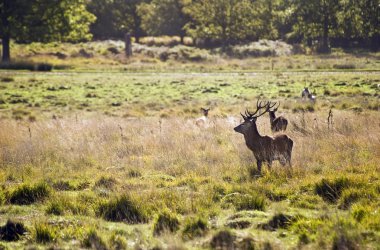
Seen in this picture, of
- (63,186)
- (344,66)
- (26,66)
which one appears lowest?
(63,186)

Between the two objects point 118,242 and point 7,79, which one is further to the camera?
point 7,79

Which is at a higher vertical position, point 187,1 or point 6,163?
point 187,1

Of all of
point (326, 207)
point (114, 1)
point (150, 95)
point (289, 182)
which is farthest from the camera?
point (114, 1)

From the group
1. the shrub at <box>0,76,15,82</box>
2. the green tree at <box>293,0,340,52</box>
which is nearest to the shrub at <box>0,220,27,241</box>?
the shrub at <box>0,76,15,82</box>

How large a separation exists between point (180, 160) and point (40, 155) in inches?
143

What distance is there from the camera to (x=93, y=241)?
25.6 feet

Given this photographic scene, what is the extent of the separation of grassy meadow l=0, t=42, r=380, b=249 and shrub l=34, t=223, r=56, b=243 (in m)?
0.02

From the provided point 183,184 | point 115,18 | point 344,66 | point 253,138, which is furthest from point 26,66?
point 115,18

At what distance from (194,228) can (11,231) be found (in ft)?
9.28

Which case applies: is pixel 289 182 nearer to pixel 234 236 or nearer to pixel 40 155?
pixel 234 236

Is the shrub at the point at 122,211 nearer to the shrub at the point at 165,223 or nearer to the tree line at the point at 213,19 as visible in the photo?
the shrub at the point at 165,223

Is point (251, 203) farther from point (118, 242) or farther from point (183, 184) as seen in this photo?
point (118, 242)

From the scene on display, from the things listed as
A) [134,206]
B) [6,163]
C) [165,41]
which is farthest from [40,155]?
[165,41]

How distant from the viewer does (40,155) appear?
13.8 m
